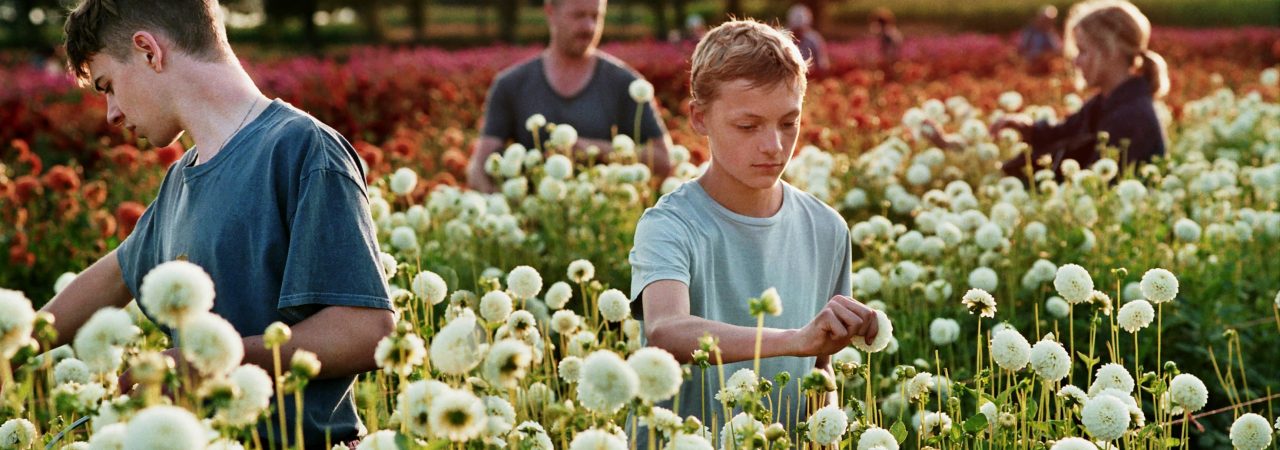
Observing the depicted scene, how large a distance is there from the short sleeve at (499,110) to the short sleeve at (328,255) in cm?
405

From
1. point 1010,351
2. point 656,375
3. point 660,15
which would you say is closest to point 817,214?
point 1010,351

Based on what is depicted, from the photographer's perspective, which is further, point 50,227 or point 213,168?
point 50,227

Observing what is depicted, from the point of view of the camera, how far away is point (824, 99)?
11.0 meters

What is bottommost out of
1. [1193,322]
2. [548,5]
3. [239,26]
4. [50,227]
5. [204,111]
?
[1193,322]

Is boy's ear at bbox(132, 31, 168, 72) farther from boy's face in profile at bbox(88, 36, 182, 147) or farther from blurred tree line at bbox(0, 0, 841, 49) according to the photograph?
blurred tree line at bbox(0, 0, 841, 49)

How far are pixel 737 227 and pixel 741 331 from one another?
57cm

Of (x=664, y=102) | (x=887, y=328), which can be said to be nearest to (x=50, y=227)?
(x=887, y=328)

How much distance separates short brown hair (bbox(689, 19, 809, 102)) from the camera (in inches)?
117

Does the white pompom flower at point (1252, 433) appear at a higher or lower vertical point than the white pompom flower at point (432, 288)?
lower

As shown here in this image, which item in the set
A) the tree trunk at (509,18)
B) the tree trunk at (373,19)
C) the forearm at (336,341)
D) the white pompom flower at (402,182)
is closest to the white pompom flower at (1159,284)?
the forearm at (336,341)

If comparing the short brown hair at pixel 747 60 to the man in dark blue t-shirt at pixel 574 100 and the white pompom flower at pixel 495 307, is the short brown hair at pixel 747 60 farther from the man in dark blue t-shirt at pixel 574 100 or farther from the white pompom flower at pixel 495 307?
the man in dark blue t-shirt at pixel 574 100

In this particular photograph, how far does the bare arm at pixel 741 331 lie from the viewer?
2.39 metres

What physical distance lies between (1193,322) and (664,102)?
1142cm

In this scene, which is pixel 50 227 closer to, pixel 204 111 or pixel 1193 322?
pixel 204 111
